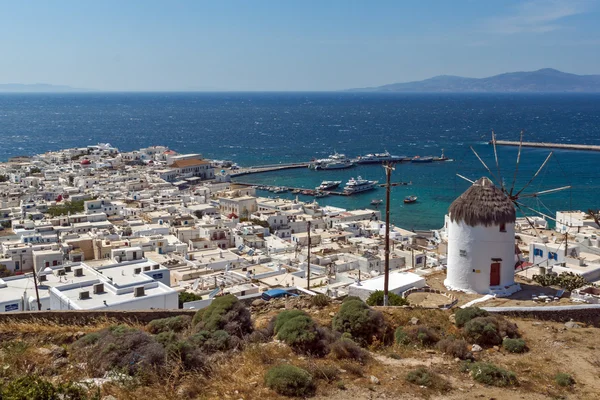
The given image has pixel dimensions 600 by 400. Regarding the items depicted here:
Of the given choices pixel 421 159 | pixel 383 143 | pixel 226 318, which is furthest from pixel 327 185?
pixel 226 318

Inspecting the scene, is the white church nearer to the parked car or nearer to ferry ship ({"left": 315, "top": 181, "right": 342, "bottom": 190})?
the parked car

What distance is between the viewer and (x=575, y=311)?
46.4ft

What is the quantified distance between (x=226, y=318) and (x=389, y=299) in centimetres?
595

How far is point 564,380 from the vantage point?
10.4 metres

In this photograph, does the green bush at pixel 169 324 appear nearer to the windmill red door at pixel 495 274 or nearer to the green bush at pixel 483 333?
the green bush at pixel 483 333

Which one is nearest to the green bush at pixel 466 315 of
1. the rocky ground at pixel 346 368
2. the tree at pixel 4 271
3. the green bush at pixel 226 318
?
the rocky ground at pixel 346 368

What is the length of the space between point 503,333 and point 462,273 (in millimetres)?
4709

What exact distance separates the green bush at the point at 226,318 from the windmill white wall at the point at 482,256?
7.54 meters

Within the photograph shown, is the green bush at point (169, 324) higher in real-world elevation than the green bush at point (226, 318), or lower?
lower

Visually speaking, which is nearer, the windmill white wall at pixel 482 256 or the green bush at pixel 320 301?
the green bush at pixel 320 301

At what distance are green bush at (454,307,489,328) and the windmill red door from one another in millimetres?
3893

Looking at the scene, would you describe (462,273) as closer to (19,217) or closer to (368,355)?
(368,355)

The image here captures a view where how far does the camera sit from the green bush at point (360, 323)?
12.4 meters

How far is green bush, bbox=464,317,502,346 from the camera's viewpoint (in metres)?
12.4
